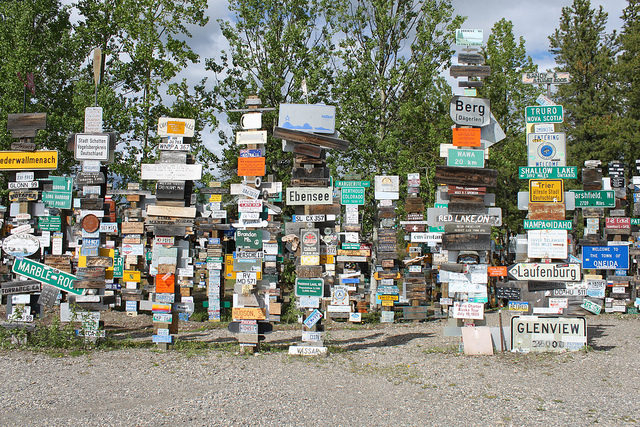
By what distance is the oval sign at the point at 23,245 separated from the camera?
36.6ft

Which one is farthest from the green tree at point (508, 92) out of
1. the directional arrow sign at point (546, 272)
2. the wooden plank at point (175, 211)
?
the wooden plank at point (175, 211)

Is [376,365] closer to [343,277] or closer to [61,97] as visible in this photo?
[343,277]

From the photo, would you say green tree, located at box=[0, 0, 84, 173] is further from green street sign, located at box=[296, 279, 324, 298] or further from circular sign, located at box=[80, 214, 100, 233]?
green street sign, located at box=[296, 279, 324, 298]

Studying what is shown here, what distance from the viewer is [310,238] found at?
10.5 m

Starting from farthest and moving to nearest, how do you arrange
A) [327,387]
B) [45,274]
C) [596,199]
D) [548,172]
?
[596,199] → [45,274] → [548,172] → [327,387]

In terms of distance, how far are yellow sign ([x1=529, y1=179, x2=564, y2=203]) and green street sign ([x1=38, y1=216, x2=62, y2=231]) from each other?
31.5 ft

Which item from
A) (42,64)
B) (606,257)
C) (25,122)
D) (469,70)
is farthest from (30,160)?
(606,257)

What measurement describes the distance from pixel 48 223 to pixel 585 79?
30.9 meters

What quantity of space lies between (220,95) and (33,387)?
15.0 m

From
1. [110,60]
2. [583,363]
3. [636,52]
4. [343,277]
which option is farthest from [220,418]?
[636,52]

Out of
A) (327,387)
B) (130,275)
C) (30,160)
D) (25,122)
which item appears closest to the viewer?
(327,387)

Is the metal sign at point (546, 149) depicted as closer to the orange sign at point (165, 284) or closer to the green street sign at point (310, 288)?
the green street sign at point (310, 288)

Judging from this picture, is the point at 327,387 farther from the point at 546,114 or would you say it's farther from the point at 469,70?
the point at 546,114

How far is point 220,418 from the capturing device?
255 inches
